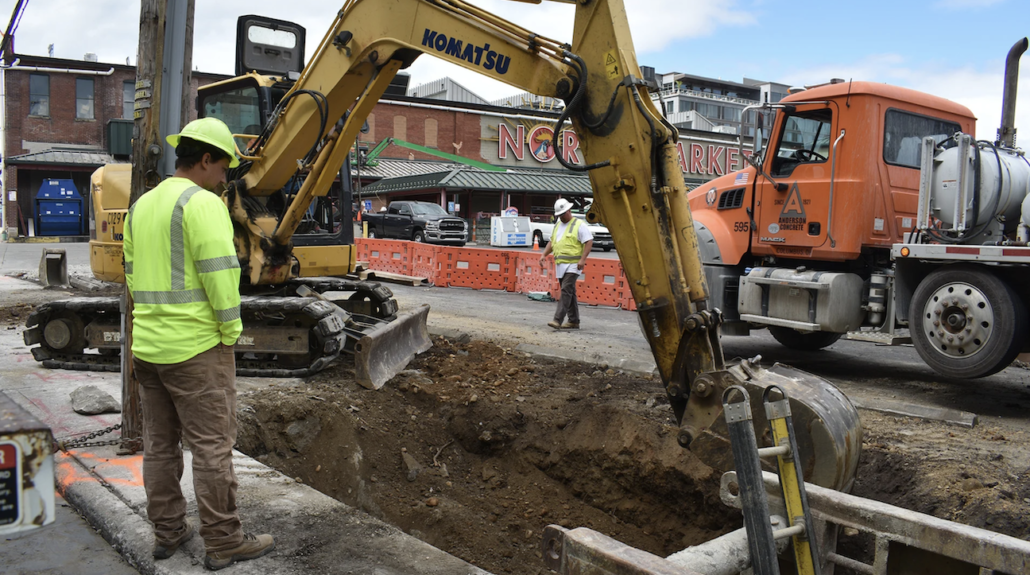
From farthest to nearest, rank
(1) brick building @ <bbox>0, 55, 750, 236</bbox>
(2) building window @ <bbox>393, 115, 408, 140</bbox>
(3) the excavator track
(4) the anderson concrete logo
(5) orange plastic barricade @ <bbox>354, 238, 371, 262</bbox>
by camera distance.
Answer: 1. (2) building window @ <bbox>393, 115, 408, 140</bbox>
2. (1) brick building @ <bbox>0, 55, 750, 236</bbox>
3. (5) orange plastic barricade @ <bbox>354, 238, 371, 262</bbox>
4. (3) the excavator track
5. (4) the anderson concrete logo

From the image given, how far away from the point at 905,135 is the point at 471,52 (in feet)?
18.7

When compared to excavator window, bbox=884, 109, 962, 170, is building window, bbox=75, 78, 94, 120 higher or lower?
higher

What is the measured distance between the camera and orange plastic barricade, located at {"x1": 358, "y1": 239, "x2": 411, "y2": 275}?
20.0m

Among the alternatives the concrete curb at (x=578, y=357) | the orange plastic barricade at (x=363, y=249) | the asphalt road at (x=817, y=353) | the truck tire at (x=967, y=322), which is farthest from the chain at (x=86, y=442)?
the orange plastic barricade at (x=363, y=249)

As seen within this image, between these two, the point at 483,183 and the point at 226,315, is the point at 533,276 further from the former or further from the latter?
the point at 483,183

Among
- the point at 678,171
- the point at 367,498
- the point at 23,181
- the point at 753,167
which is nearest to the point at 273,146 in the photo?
the point at 367,498

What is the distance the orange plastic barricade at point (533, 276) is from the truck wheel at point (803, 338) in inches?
250

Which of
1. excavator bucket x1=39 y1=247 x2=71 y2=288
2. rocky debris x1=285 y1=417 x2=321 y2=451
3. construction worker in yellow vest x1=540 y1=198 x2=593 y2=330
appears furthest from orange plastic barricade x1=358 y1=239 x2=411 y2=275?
rocky debris x1=285 y1=417 x2=321 y2=451

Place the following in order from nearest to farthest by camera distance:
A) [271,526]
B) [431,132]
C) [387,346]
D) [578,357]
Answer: [271,526]
[387,346]
[578,357]
[431,132]

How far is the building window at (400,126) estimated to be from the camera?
1797 inches

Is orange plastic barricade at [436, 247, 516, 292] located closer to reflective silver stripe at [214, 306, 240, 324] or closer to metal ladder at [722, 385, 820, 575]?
reflective silver stripe at [214, 306, 240, 324]

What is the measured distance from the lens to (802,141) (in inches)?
347

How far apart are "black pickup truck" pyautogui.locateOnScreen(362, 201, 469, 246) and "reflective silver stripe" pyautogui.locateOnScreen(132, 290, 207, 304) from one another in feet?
89.6

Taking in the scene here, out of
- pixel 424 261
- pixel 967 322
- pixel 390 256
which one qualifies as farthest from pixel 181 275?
pixel 390 256
